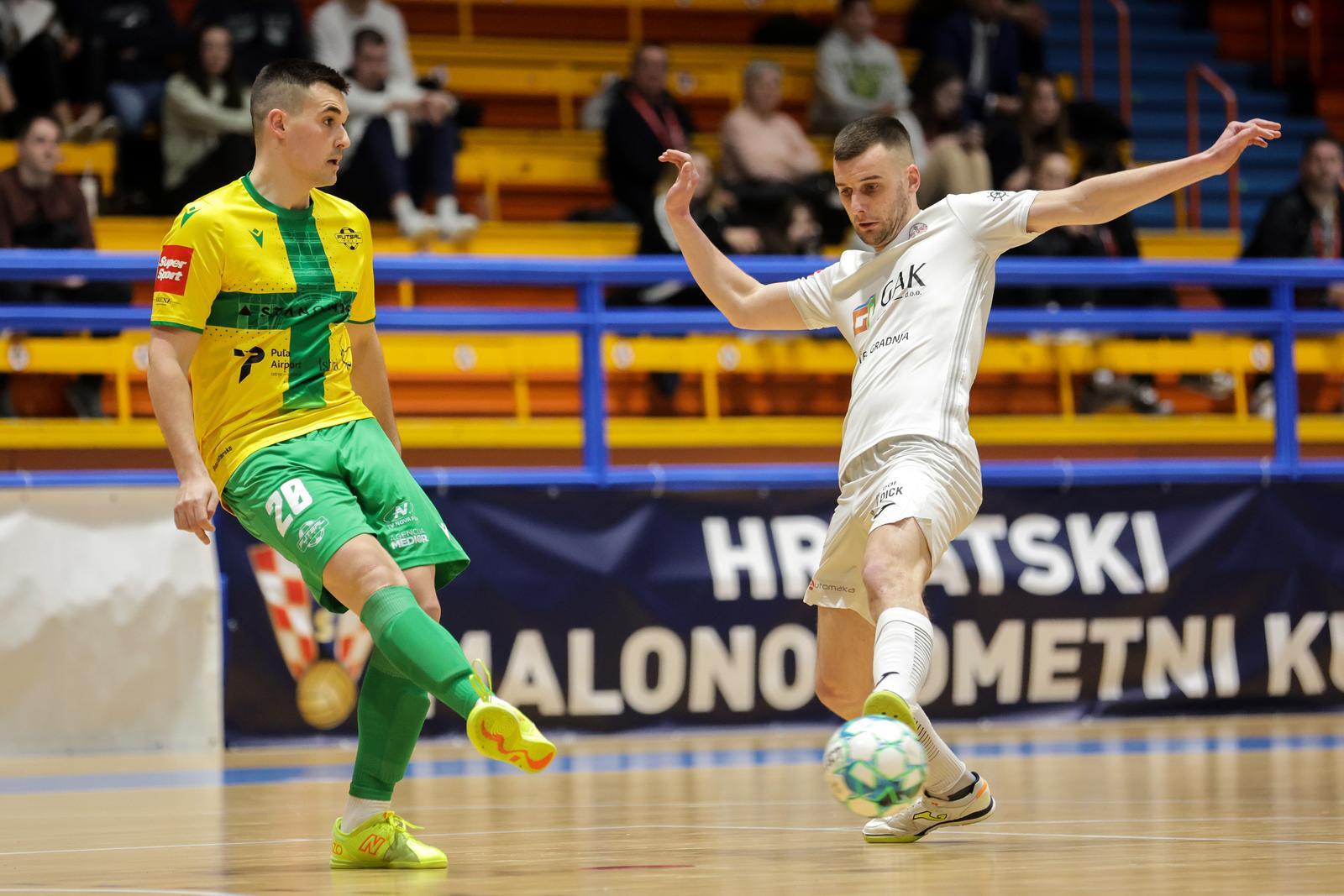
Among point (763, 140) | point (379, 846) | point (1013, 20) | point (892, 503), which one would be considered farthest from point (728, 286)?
point (1013, 20)

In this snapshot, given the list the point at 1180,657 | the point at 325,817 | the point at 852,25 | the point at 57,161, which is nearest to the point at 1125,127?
the point at 852,25

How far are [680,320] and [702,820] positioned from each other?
12.7 feet

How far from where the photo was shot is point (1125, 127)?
14.7m

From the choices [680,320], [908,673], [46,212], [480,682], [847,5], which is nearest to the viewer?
[480,682]

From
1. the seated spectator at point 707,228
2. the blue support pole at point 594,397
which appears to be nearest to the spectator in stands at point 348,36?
the seated spectator at point 707,228

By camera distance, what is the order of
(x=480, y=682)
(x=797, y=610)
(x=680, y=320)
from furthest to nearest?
(x=680, y=320)
(x=797, y=610)
(x=480, y=682)

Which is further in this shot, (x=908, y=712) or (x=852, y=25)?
(x=852, y=25)

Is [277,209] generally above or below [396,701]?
above

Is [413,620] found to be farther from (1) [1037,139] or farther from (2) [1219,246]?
(2) [1219,246]

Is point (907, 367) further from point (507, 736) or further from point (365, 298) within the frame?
point (507, 736)

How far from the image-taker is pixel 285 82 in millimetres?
5027

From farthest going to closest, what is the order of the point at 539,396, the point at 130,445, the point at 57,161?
the point at 539,396 < the point at 57,161 < the point at 130,445

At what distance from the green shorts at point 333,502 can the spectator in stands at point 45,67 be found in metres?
7.28

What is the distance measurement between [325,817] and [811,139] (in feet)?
29.9
